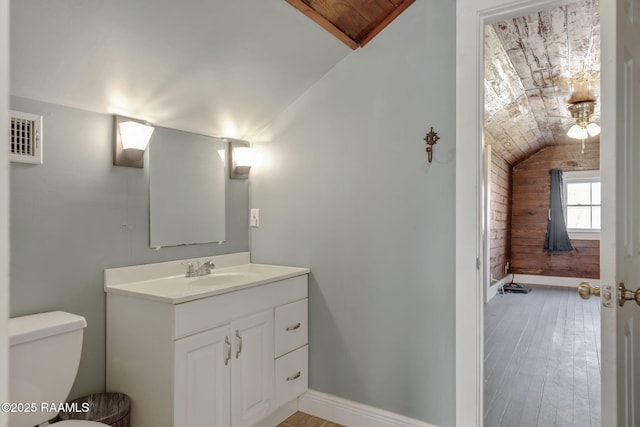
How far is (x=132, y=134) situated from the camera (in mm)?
1993

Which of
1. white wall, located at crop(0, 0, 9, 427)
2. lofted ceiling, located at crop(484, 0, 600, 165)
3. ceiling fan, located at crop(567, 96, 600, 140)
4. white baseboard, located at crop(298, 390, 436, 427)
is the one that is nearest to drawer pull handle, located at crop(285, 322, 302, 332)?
white baseboard, located at crop(298, 390, 436, 427)

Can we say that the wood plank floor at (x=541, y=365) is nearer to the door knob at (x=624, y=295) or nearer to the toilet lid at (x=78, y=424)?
the door knob at (x=624, y=295)

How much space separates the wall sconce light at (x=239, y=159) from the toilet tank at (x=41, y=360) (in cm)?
130

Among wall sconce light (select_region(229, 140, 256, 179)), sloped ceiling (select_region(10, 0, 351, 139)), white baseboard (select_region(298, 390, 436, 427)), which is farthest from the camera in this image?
wall sconce light (select_region(229, 140, 256, 179))

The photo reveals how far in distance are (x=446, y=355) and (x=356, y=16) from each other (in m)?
1.82

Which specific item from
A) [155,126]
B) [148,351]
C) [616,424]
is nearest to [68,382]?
[148,351]

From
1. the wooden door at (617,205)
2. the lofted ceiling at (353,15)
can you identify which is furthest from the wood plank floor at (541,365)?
the lofted ceiling at (353,15)

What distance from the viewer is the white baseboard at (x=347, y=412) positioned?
2.17 meters

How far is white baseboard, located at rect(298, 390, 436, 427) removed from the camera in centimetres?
217

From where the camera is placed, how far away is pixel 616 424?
1.02 meters

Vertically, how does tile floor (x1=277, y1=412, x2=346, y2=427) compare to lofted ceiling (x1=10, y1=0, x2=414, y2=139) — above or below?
below

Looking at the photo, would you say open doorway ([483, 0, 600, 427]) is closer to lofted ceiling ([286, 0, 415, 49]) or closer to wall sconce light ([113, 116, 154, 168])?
lofted ceiling ([286, 0, 415, 49])

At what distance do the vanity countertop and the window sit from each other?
21.7 ft

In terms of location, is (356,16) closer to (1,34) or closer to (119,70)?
(119,70)
